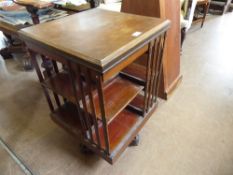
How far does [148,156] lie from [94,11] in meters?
1.06

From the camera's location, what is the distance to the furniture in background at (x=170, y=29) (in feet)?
4.60

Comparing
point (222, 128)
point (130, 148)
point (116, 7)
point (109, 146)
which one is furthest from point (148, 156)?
point (116, 7)

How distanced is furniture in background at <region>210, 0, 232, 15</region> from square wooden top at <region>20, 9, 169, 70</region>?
3452 mm

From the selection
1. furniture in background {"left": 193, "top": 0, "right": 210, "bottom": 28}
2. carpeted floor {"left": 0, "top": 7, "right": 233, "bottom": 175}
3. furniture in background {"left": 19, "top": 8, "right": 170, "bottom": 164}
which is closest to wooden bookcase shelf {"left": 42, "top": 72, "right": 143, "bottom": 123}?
furniture in background {"left": 19, "top": 8, "right": 170, "bottom": 164}

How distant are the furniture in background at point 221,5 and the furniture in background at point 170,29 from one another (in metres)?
2.69

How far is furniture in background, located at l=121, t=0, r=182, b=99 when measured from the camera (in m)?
1.40

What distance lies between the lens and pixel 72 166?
127cm

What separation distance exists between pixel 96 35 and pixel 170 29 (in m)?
0.90

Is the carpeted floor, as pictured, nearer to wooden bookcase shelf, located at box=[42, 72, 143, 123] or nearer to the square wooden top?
wooden bookcase shelf, located at box=[42, 72, 143, 123]

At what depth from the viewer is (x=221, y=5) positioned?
370cm

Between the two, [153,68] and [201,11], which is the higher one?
[153,68]

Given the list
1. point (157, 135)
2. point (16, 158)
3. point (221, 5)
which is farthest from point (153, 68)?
point (221, 5)

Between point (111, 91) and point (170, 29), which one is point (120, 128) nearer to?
point (111, 91)

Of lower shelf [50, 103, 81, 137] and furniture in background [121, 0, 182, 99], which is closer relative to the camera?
lower shelf [50, 103, 81, 137]
